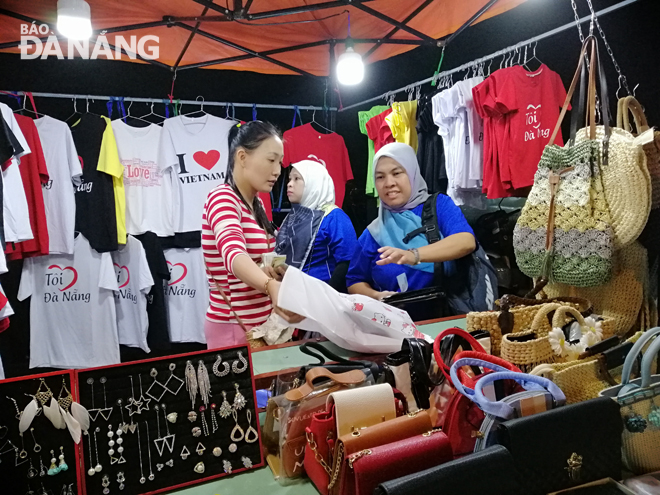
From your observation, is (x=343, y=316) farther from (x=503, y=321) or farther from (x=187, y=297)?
(x=187, y=297)

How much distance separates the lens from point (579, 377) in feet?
3.05

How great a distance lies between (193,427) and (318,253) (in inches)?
63.3

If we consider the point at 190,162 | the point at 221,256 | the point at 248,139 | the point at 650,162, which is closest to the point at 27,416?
the point at 221,256

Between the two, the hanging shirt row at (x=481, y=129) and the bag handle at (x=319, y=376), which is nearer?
the bag handle at (x=319, y=376)

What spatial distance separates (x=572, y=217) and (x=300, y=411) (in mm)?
961

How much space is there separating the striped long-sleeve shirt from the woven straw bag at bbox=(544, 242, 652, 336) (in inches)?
44.4

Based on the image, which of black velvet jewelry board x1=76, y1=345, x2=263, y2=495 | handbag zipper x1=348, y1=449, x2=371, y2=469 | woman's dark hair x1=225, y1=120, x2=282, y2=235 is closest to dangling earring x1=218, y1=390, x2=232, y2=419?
black velvet jewelry board x1=76, y1=345, x2=263, y2=495

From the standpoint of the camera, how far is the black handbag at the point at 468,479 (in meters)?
0.64

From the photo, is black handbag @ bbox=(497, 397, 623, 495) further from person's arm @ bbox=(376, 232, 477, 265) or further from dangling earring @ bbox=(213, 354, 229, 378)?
person's arm @ bbox=(376, 232, 477, 265)

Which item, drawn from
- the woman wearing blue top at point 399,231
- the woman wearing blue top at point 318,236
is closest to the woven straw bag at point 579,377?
the woman wearing blue top at point 399,231

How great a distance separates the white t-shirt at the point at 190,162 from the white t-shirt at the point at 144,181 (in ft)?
0.16

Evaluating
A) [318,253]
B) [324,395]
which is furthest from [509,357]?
[318,253]

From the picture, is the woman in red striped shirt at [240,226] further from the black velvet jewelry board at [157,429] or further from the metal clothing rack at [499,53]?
the metal clothing rack at [499,53]

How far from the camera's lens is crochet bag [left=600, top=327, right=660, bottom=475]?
2.85 feet
